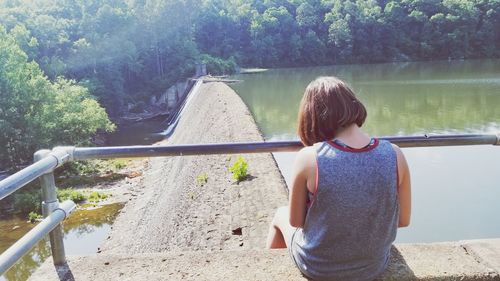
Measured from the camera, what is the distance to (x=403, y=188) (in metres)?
1.87

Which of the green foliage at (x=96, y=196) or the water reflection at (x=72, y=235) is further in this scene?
the green foliage at (x=96, y=196)

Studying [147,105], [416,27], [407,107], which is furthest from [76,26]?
[416,27]

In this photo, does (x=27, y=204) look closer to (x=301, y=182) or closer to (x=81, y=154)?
(x=81, y=154)

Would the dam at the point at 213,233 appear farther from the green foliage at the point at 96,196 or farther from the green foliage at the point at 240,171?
the green foliage at the point at 96,196

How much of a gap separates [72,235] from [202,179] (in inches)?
180

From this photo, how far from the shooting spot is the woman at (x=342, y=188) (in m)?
1.71

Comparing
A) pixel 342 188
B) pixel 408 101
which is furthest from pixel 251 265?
pixel 408 101

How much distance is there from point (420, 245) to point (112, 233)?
37.9 ft

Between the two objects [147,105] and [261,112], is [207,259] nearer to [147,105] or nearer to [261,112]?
[261,112]

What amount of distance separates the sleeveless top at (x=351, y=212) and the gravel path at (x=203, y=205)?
5.09m

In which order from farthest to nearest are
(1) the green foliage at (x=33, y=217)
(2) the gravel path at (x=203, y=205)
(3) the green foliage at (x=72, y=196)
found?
(3) the green foliage at (x=72, y=196) < (1) the green foliage at (x=33, y=217) < (2) the gravel path at (x=203, y=205)

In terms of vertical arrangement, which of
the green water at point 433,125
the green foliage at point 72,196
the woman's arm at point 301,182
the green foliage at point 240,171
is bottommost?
the green foliage at point 72,196

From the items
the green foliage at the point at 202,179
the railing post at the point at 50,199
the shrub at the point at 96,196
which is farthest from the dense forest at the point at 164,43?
the railing post at the point at 50,199

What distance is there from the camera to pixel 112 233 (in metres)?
12.8
